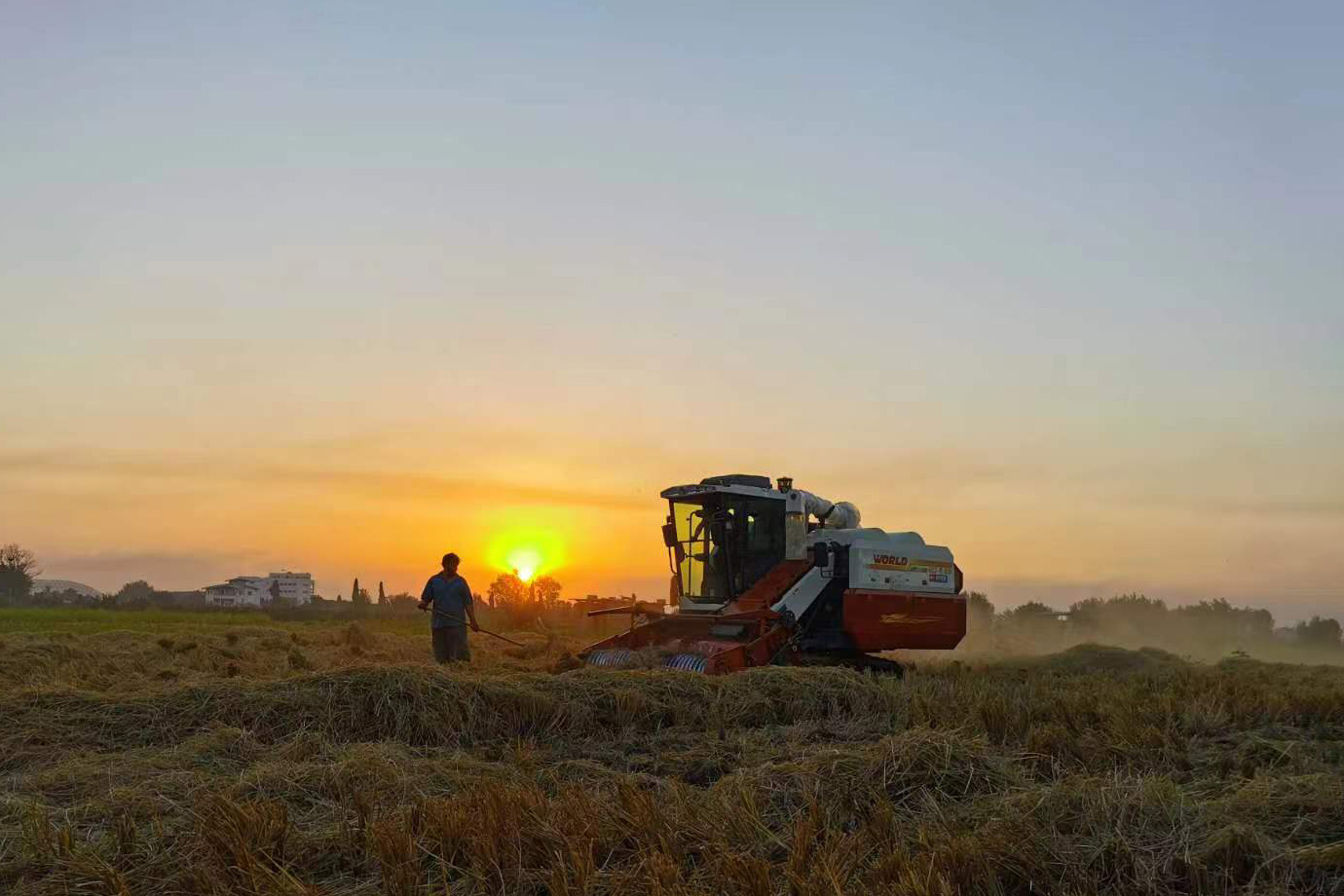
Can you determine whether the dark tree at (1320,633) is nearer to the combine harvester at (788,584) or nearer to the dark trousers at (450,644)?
the combine harvester at (788,584)

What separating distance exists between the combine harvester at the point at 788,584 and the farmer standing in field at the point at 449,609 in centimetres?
196

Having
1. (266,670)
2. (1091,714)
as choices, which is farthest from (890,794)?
(266,670)

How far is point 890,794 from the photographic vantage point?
551cm

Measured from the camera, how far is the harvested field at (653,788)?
4328mm

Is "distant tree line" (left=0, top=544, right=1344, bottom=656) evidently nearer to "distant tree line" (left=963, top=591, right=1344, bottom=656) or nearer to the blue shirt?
"distant tree line" (left=963, top=591, right=1344, bottom=656)

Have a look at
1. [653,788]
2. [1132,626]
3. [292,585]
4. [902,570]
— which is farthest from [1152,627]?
[292,585]

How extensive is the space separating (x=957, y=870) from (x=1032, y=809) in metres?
0.90

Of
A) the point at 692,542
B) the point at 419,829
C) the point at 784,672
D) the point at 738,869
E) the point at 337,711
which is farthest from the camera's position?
the point at 692,542

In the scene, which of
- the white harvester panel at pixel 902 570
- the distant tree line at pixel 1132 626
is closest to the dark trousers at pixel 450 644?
the white harvester panel at pixel 902 570

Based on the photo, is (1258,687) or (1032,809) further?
(1258,687)

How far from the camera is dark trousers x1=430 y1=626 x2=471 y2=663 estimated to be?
13289 mm

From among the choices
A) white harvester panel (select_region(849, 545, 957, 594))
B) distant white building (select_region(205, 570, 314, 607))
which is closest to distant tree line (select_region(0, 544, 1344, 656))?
white harvester panel (select_region(849, 545, 957, 594))

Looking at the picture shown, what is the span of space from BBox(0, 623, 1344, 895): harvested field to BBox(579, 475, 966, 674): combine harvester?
176 inches

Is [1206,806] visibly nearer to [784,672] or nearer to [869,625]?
[784,672]
